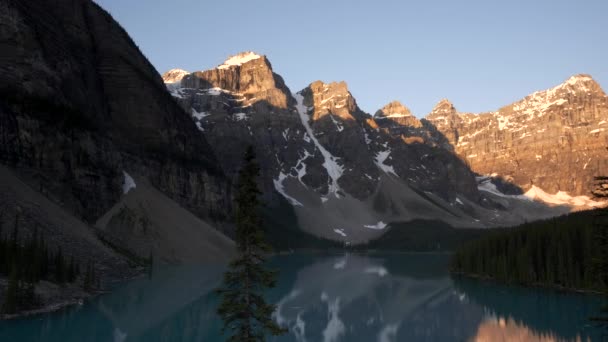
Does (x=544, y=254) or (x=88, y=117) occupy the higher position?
(x=88, y=117)

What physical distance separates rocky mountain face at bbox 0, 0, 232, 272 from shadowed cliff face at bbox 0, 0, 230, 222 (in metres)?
0.23

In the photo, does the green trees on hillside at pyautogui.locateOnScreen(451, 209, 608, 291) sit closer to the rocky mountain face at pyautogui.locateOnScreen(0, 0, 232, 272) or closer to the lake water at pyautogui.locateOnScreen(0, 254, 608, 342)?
the lake water at pyautogui.locateOnScreen(0, 254, 608, 342)

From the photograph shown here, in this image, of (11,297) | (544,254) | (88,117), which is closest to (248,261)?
(11,297)

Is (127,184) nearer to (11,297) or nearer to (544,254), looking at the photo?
(11,297)

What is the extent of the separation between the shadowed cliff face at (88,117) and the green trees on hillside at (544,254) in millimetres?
73156

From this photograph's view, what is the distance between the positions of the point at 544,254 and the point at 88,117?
296 ft

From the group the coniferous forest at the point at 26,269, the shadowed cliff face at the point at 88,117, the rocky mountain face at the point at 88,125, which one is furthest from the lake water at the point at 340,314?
the shadowed cliff face at the point at 88,117

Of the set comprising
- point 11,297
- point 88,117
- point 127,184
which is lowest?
point 11,297

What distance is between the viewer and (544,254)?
85750 millimetres

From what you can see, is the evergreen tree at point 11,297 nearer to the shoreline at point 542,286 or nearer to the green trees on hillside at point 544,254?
the shoreline at point 542,286

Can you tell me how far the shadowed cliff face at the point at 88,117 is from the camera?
91188mm

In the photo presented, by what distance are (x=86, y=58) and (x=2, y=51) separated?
1581 inches

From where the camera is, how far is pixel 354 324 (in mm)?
54938

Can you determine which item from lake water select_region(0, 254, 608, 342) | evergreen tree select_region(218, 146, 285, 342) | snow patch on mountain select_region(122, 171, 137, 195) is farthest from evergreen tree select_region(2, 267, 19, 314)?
snow patch on mountain select_region(122, 171, 137, 195)
